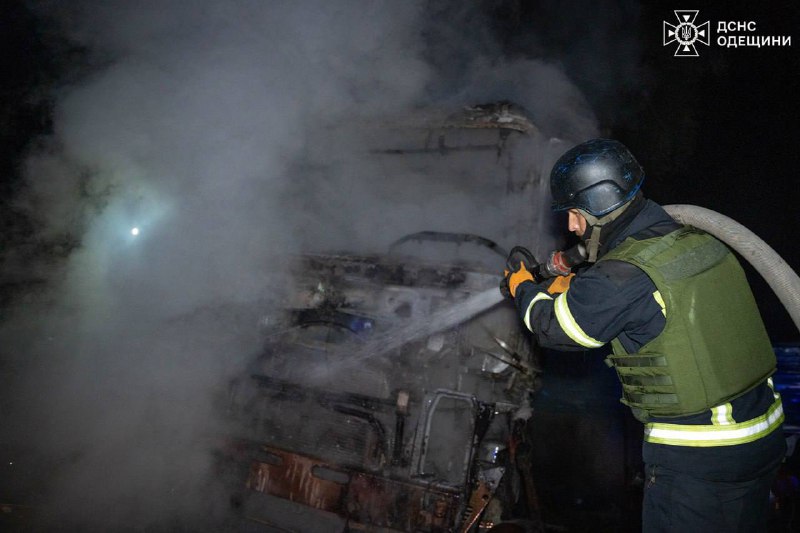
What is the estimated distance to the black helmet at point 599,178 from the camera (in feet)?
5.78

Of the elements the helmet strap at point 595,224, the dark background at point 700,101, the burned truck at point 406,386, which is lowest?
A: the burned truck at point 406,386

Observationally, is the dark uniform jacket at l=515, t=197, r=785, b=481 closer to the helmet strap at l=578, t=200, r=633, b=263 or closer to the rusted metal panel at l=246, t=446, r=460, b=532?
the helmet strap at l=578, t=200, r=633, b=263

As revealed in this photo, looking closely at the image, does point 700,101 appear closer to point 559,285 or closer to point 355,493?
point 559,285

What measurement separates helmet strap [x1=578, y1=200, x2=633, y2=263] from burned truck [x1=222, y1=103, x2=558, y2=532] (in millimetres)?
1205

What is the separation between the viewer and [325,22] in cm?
481

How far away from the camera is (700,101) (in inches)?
356

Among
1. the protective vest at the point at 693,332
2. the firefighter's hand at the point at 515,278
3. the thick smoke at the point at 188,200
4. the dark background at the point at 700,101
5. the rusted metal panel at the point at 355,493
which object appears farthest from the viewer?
the dark background at the point at 700,101

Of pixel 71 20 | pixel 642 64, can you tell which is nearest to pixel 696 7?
pixel 642 64

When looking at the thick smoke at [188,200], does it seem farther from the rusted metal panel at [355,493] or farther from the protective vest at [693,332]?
the protective vest at [693,332]

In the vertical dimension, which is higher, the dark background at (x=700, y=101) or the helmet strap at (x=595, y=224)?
the dark background at (x=700, y=101)

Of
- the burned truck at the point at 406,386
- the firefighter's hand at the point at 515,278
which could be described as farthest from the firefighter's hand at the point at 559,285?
the burned truck at the point at 406,386

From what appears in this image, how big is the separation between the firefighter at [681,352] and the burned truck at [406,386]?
124 centimetres

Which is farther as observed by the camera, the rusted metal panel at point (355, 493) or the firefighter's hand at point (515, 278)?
the rusted metal panel at point (355, 493)

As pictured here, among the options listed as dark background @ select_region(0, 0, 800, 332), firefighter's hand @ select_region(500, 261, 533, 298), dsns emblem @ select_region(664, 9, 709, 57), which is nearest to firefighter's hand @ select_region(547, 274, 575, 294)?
firefighter's hand @ select_region(500, 261, 533, 298)
